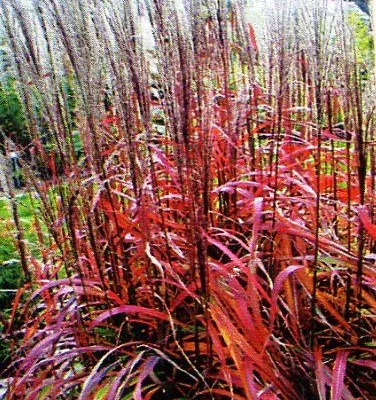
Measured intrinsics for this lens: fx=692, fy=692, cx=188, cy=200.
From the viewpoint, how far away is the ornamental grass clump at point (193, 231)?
1.53 m

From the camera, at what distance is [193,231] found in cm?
155

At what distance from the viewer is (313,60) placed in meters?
1.48

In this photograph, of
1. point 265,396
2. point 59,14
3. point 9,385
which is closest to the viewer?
point 265,396

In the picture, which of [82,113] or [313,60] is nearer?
[313,60]

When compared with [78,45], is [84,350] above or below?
below

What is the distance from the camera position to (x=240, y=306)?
1553mm

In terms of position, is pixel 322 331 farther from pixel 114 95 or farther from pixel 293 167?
pixel 114 95

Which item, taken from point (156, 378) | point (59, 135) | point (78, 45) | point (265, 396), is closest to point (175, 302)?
point (156, 378)

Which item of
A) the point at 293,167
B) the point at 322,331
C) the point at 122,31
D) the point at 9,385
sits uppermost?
the point at 122,31

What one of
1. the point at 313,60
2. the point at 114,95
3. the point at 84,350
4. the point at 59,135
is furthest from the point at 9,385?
the point at 313,60

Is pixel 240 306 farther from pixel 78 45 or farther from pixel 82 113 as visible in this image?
pixel 78 45

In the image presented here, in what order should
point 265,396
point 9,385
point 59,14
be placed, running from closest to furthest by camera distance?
point 265,396
point 59,14
point 9,385

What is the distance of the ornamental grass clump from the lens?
1.53 meters

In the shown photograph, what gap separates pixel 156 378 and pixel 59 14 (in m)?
0.89
